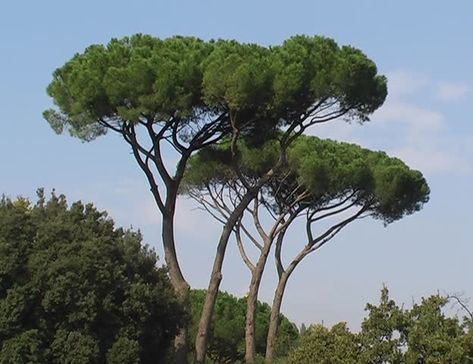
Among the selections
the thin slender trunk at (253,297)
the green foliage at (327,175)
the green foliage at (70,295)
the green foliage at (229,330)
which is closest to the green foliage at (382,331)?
the green foliage at (70,295)

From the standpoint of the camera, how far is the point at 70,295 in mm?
15141

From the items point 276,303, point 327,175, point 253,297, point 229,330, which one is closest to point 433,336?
point 327,175

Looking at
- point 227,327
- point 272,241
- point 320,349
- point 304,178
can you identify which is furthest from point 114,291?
point 227,327

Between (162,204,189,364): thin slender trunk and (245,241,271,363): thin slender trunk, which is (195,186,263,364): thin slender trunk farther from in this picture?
(245,241,271,363): thin slender trunk

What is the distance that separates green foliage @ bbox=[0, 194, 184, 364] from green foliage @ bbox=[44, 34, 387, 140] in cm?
238

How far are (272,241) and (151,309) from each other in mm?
9053

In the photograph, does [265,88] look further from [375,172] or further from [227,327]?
[227,327]

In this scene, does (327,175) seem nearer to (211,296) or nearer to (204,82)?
(211,296)

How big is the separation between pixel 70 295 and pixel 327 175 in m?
9.09

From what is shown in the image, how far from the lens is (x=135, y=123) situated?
1814 centimetres

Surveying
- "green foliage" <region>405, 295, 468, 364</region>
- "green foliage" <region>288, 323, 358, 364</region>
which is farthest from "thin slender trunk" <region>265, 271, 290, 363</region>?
"green foliage" <region>405, 295, 468, 364</region>

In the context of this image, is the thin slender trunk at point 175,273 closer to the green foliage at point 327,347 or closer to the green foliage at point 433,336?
the green foliage at point 327,347

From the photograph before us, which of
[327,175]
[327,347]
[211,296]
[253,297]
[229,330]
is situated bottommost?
[327,347]

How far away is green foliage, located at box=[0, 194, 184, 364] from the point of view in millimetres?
15047
